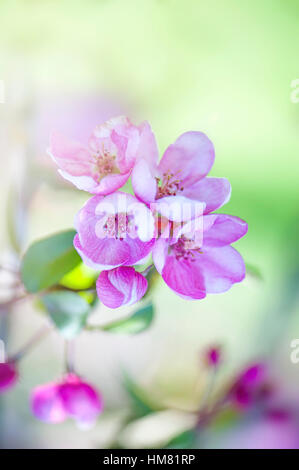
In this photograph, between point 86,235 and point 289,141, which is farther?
point 289,141

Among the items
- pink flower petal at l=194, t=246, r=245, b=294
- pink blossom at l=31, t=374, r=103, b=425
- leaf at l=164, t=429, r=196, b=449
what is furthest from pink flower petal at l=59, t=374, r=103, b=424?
pink flower petal at l=194, t=246, r=245, b=294

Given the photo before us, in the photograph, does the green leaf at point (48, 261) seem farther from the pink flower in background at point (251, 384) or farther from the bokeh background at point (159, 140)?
the pink flower in background at point (251, 384)

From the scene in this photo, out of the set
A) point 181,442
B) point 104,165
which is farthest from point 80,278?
point 181,442

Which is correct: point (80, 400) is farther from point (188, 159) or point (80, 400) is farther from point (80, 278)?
point (188, 159)

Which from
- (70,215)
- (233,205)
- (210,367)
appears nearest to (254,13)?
(233,205)

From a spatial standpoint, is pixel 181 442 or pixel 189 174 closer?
pixel 189 174

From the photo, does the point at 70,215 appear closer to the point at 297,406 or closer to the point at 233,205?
the point at 233,205
